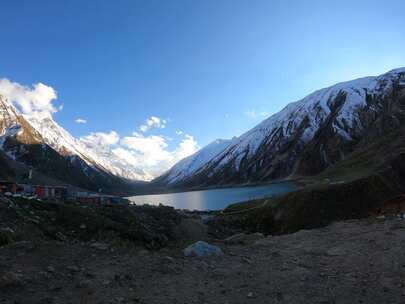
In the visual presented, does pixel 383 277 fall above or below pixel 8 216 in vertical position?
below

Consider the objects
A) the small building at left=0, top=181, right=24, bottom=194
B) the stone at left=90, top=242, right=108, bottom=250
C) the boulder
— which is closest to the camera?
the stone at left=90, top=242, right=108, bottom=250

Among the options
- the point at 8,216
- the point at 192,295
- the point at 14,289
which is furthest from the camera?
the point at 8,216

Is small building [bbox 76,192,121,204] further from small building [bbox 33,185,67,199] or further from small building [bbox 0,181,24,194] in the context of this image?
small building [bbox 0,181,24,194]

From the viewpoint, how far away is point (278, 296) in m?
8.51

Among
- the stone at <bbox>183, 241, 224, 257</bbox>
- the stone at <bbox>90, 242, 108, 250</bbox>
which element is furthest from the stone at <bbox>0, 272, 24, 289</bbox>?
the stone at <bbox>183, 241, 224, 257</bbox>

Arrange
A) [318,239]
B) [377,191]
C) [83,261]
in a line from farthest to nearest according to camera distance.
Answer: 1. [377,191]
2. [318,239]
3. [83,261]

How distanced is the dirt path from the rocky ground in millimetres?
22

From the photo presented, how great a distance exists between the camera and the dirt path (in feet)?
26.4

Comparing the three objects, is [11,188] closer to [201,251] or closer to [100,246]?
[100,246]

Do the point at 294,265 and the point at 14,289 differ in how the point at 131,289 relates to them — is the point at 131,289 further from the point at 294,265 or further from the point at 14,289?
the point at 294,265

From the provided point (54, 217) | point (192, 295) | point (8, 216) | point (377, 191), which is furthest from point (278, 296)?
point (377, 191)

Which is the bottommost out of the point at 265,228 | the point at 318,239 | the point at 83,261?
the point at 265,228

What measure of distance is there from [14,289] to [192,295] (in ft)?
14.3

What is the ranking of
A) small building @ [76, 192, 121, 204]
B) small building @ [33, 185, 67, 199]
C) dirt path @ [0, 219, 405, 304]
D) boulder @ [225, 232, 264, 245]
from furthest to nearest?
small building @ [76, 192, 121, 204] → small building @ [33, 185, 67, 199] → boulder @ [225, 232, 264, 245] → dirt path @ [0, 219, 405, 304]
